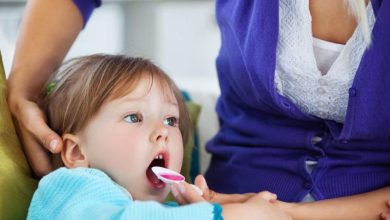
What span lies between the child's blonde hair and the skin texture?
0.05ft

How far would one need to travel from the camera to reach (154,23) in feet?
9.73

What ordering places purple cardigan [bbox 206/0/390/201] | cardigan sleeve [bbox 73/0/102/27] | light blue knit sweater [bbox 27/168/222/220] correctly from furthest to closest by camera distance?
cardigan sleeve [bbox 73/0/102/27] < purple cardigan [bbox 206/0/390/201] < light blue knit sweater [bbox 27/168/222/220]

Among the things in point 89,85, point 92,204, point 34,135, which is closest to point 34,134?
point 34,135

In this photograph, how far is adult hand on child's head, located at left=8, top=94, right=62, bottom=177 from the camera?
2.89 ft

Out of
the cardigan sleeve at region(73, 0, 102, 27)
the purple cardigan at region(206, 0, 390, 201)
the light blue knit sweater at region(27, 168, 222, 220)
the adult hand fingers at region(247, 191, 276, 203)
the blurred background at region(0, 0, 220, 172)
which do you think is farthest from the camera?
the blurred background at region(0, 0, 220, 172)

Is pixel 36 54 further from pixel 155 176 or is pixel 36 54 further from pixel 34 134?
pixel 155 176

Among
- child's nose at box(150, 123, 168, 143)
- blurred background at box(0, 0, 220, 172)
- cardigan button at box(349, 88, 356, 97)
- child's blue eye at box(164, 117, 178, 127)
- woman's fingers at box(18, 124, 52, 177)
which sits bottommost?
blurred background at box(0, 0, 220, 172)

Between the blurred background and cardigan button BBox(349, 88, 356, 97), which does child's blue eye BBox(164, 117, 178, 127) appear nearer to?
cardigan button BBox(349, 88, 356, 97)

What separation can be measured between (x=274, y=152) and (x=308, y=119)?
9cm

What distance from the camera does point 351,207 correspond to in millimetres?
946

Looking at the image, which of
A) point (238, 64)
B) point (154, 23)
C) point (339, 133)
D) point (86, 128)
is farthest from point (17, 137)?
point (154, 23)

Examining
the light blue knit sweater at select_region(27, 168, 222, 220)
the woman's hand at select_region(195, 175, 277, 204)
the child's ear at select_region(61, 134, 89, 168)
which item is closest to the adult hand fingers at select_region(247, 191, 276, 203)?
the woman's hand at select_region(195, 175, 277, 204)

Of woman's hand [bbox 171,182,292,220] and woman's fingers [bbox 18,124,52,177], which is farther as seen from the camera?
woman's fingers [bbox 18,124,52,177]

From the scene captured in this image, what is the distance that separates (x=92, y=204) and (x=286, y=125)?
0.44 meters
